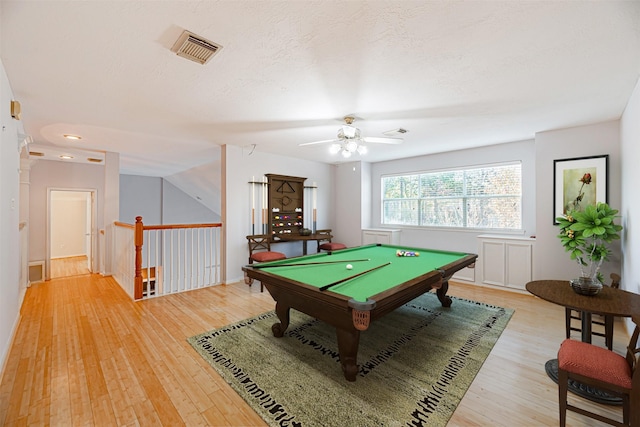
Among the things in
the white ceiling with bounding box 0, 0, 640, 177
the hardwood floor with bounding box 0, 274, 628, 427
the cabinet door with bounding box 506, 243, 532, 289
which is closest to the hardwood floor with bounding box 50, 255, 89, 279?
the hardwood floor with bounding box 0, 274, 628, 427

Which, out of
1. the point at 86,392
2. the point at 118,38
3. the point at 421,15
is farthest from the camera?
the point at 86,392

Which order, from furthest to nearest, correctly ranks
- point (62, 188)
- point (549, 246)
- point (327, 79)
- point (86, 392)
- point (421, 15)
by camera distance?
point (62, 188) < point (549, 246) < point (327, 79) < point (86, 392) < point (421, 15)

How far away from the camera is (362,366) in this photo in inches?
92.0

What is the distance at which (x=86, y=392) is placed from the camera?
6.59 ft

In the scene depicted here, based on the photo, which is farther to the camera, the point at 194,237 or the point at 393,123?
the point at 194,237

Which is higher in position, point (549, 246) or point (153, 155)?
point (153, 155)

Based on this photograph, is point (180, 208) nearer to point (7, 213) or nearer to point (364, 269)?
point (7, 213)

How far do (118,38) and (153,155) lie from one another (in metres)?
4.50

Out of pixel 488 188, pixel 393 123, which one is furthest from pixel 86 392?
pixel 488 188

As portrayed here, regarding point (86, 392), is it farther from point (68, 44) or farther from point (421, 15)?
point (421, 15)

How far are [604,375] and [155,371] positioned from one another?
10.5 ft

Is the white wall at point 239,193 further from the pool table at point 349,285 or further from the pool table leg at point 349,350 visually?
the pool table leg at point 349,350

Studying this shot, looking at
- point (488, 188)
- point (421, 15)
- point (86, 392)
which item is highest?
point (421, 15)

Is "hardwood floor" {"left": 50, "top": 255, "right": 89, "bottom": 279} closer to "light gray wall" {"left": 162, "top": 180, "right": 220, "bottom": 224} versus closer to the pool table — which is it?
"light gray wall" {"left": 162, "top": 180, "right": 220, "bottom": 224}
